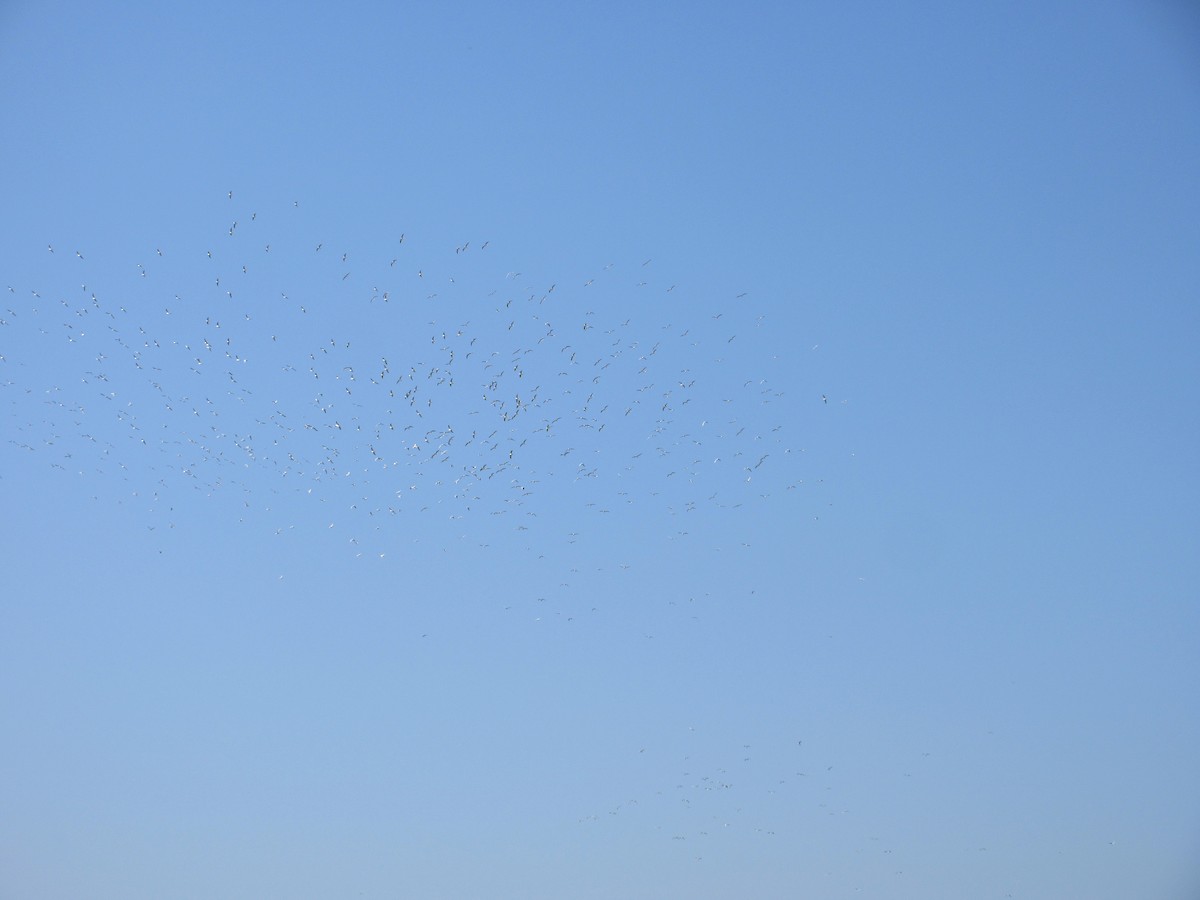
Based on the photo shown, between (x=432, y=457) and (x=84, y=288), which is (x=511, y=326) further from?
(x=84, y=288)

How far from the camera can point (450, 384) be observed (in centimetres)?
1609

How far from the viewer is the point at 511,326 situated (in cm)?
1585

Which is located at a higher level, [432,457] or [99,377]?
[99,377]

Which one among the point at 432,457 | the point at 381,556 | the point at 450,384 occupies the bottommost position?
the point at 381,556

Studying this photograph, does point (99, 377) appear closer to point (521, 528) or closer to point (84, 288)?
point (84, 288)

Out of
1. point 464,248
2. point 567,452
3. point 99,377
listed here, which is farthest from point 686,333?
point 99,377

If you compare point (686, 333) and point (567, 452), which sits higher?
point (686, 333)

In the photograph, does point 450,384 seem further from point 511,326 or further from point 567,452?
point 567,452

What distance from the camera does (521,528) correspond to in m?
16.7

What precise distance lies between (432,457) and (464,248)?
4.61 metres

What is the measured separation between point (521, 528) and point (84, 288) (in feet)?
34.3

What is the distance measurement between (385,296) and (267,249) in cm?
273

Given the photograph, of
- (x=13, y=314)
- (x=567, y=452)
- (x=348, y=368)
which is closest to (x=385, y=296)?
(x=348, y=368)

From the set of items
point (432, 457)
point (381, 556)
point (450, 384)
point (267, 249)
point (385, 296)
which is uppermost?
point (267, 249)
